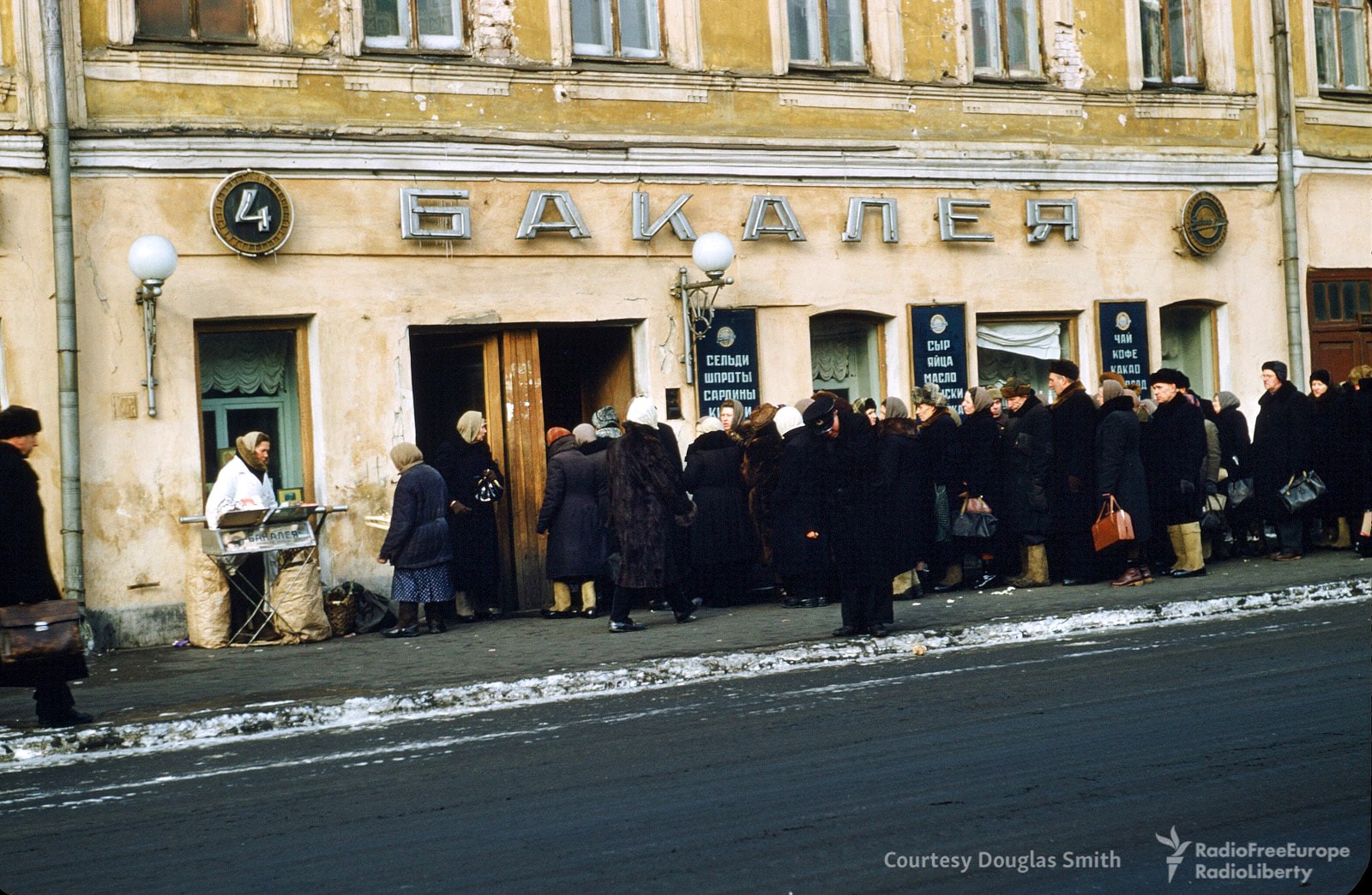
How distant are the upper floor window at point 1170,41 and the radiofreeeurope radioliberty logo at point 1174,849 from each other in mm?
15663

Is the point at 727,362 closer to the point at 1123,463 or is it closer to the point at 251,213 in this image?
the point at 1123,463

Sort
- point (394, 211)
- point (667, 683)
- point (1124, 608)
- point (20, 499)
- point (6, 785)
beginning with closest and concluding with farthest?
point (6, 785), point (20, 499), point (667, 683), point (1124, 608), point (394, 211)

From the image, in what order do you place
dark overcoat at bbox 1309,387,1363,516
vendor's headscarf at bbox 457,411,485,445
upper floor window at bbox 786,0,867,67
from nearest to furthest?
1. vendor's headscarf at bbox 457,411,485,445
2. dark overcoat at bbox 1309,387,1363,516
3. upper floor window at bbox 786,0,867,67

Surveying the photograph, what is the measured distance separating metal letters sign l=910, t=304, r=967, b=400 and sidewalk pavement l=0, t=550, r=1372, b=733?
3623 mm

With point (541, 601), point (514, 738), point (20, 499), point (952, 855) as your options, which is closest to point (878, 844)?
point (952, 855)

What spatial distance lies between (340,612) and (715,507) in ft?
11.4

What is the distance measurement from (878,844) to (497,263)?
10.8 meters

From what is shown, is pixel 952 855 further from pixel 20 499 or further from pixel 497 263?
pixel 497 263

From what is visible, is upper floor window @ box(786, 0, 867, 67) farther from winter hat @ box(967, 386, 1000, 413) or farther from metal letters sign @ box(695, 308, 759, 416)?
winter hat @ box(967, 386, 1000, 413)

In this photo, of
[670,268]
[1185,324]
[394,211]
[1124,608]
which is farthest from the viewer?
[1185,324]

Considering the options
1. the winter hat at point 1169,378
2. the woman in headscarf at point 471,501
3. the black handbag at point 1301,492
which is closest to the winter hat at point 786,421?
the woman in headscarf at point 471,501

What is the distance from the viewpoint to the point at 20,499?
398 inches

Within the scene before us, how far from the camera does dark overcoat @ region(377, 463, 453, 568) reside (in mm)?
14422

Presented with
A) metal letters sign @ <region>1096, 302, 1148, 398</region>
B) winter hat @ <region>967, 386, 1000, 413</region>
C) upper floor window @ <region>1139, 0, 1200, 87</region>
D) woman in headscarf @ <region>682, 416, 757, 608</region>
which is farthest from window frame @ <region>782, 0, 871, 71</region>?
woman in headscarf @ <region>682, 416, 757, 608</region>
